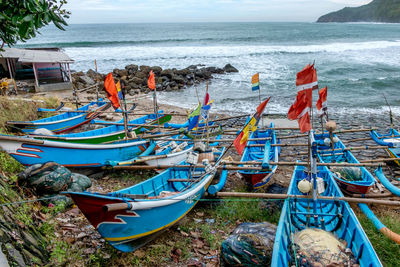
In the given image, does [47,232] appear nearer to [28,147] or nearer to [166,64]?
[28,147]

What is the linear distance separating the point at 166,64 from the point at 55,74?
18.6m

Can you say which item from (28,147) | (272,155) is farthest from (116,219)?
(272,155)

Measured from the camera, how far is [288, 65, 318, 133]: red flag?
5051 mm

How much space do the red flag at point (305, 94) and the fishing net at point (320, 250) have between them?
189 centimetres

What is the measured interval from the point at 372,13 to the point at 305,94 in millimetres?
184124

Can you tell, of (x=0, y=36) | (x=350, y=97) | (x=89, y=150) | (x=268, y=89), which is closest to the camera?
(x=0, y=36)

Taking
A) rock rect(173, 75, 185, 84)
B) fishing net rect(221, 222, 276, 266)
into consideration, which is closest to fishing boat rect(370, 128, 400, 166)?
fishing net rect(221, 222, 276, 266)

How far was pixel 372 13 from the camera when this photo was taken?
150875 mm

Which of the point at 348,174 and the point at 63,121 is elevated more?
the point at 63,121

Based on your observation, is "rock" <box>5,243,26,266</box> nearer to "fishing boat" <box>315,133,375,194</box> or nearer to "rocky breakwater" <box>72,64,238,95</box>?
"fishing boat" <box>315,133,375,194</box>

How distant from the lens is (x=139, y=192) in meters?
6.31

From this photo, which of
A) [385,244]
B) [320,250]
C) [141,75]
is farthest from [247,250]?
[141,75]

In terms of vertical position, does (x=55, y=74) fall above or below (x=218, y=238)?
above

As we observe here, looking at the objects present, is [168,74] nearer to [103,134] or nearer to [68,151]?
[103,134]
